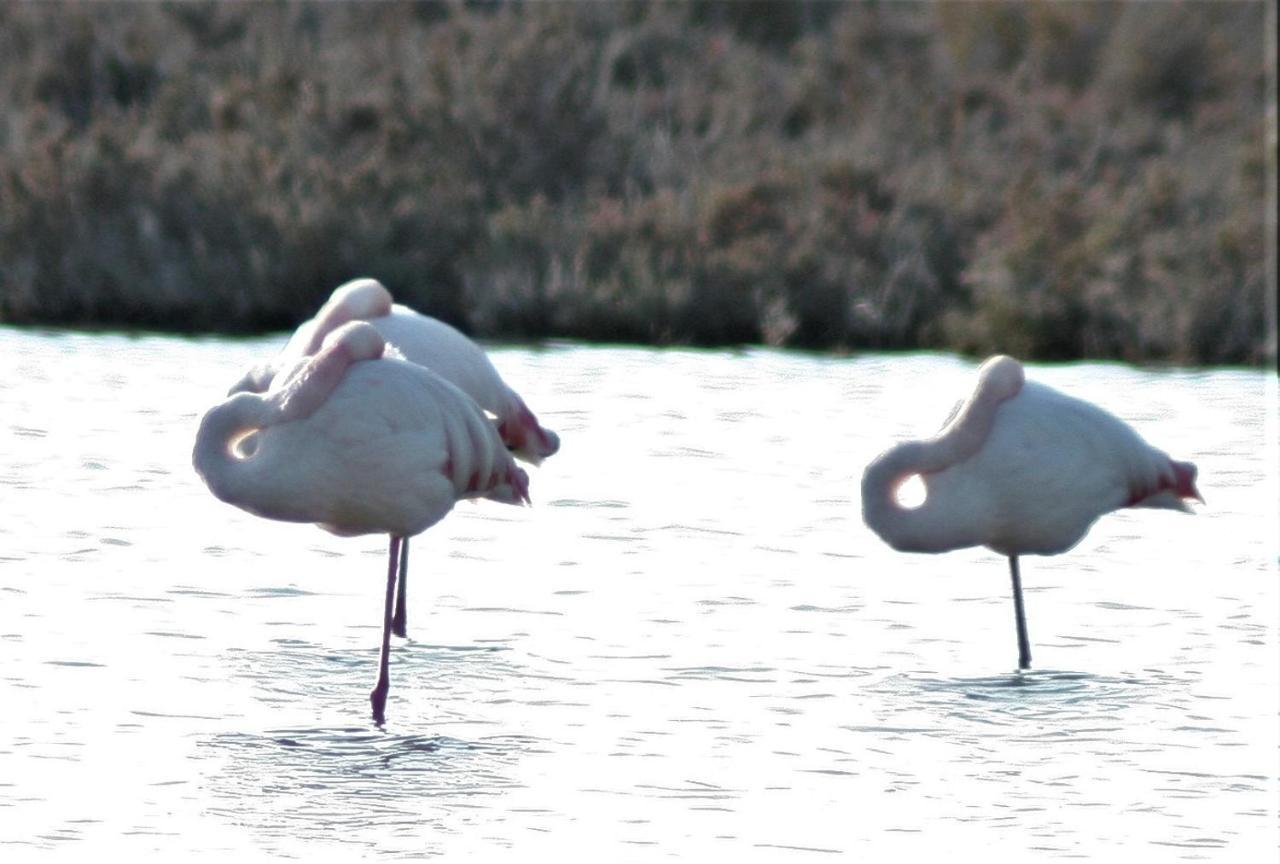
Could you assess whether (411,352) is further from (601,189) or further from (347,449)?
(601,189)

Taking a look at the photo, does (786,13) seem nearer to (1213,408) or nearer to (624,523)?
(1213,408)

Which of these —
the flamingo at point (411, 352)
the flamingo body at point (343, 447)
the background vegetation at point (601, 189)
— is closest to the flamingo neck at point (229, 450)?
the flamingo body at point (343, 447)

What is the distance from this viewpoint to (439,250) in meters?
15.5

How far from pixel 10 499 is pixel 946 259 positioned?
8619 mm

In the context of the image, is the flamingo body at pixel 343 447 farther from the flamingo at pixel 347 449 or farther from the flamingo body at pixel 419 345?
the flamingo body at pixel 419 345

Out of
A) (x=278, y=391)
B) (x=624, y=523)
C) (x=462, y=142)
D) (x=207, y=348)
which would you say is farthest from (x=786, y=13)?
(x=278, y=391)

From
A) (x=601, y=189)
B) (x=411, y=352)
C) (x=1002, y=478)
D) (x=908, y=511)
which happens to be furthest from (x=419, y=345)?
(x=601, y=189)

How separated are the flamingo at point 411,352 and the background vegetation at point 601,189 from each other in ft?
23.6

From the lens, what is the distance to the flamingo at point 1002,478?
252 inches

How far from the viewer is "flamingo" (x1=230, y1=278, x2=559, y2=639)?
6.89 metres

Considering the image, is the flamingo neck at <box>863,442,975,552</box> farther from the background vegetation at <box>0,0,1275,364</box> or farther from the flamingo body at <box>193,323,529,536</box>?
the background vegetation at <box>0,0,1275,364</box>

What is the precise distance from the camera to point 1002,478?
642 cm

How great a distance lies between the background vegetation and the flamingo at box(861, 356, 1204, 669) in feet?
25.1

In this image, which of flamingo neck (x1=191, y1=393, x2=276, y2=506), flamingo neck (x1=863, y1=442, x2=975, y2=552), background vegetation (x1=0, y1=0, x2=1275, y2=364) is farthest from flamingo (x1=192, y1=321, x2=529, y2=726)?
background vegetation (x1=0, y1=0, x2=1275, y2=364)
